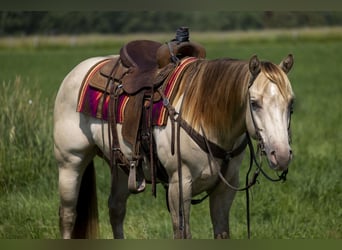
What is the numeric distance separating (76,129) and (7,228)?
5.37 feet

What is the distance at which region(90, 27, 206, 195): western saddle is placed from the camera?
5.29m

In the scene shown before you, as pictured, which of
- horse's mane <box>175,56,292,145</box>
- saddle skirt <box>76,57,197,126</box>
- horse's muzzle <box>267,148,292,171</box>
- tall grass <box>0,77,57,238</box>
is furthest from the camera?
tall grass <box>0,77,57,238</box>

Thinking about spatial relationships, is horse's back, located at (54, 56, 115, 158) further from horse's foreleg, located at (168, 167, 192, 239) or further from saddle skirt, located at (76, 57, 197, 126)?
horse's foreleg, located at (168, 167, 192, 239)

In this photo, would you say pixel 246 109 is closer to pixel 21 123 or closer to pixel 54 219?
pixel 54 219

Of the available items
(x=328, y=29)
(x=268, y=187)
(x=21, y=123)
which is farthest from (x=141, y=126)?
(x=328, y=29)

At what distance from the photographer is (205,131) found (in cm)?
498

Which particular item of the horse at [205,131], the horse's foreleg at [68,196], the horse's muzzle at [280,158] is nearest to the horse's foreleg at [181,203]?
the horse at [205,131]

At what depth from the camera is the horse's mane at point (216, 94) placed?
4754mm

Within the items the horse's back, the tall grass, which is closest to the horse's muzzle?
the horse's back

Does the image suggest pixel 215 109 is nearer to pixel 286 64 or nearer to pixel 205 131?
pixel 205 131

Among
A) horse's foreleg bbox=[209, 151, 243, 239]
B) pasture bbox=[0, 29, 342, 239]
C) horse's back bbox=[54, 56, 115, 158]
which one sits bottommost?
pasture bbox=[0, 29, 342, 239]

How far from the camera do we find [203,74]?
500 cm

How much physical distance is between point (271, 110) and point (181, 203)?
1.06m

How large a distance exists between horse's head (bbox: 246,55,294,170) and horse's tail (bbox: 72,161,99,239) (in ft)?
6.81
